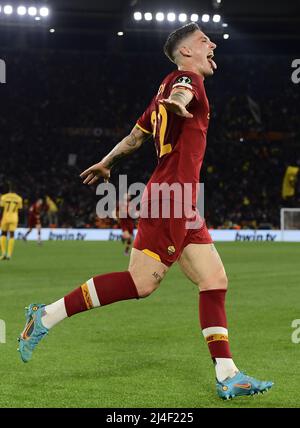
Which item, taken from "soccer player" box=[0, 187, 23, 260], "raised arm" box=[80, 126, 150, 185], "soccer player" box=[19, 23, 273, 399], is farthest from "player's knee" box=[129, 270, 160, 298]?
"soccer player" box=[0, 187, 23, 260]

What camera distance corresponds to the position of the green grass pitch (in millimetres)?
5301

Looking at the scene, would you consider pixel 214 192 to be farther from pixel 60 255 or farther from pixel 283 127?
pixel 60 255

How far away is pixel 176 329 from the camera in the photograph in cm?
877

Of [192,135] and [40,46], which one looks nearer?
[192,135]

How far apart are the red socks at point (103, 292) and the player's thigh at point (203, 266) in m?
0.42

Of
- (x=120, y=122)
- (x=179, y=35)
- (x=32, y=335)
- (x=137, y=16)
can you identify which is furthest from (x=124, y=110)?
(x=32, y=335)

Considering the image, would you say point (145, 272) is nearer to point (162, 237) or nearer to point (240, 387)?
point (162, 237)

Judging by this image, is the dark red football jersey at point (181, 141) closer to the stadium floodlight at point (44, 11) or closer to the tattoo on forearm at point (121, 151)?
the tattoo on forearm at point (121, 151)

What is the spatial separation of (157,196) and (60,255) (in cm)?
1904

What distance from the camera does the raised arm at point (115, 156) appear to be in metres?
5.64

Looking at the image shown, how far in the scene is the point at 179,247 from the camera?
5.16 meters

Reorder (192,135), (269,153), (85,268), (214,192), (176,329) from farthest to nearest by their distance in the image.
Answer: (269,153), (214,192), (85,268), (176,329), (192,135)

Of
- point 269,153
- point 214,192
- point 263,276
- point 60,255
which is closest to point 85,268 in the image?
point 263,276

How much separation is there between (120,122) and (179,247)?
4386 cm
